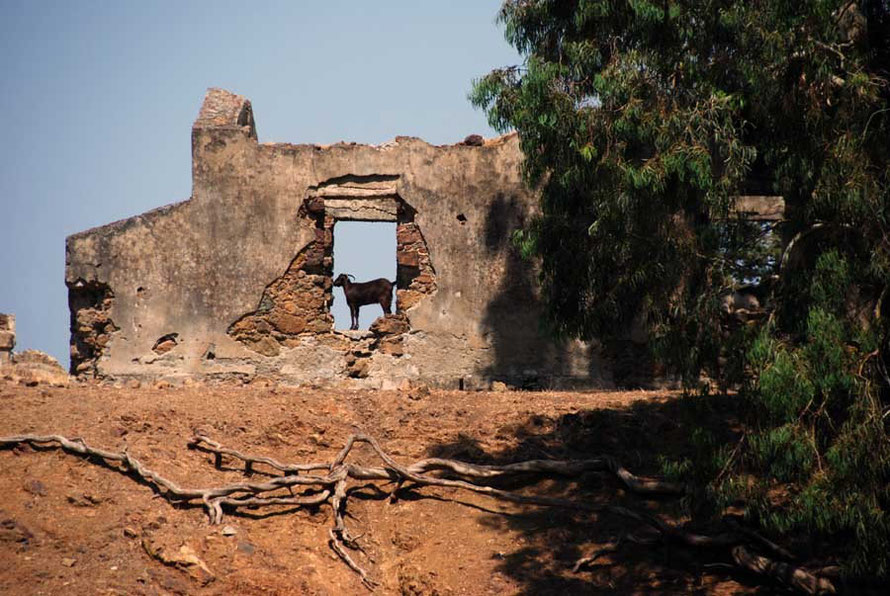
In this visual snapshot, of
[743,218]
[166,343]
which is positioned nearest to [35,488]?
[166,343]

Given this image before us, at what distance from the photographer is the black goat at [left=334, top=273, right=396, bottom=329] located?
17266mm

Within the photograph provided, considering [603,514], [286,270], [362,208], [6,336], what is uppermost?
[362,208]

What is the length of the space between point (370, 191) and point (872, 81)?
8412 mm

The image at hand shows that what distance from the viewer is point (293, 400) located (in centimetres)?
1391

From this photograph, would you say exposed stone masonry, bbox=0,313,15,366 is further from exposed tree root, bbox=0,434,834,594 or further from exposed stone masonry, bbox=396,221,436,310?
exposed tree root, bbox=0,434,834,594

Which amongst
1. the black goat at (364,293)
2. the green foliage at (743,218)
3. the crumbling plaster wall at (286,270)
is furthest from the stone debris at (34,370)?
the green foliage at (743,218)

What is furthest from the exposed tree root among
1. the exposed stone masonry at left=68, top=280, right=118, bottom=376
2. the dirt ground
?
the exposed stone masonry at left=68, top=280, right=118, bottom=376

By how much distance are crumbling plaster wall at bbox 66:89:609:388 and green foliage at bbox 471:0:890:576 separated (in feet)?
11.5

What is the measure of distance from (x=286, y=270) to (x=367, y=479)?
16.6 ft

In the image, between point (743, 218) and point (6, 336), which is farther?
point (6, 336)

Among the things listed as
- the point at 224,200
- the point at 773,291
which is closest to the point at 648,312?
the point at 773,291

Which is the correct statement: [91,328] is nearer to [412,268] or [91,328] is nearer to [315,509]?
[412,268]

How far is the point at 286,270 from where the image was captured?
16.6 meters

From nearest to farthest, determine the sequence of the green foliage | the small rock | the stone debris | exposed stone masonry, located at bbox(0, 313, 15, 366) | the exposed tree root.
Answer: the green foliage < the exposed tree root < the small rock < the stone debris < exposed stone masonry, located at bbox(0, 313, 15, 366)
